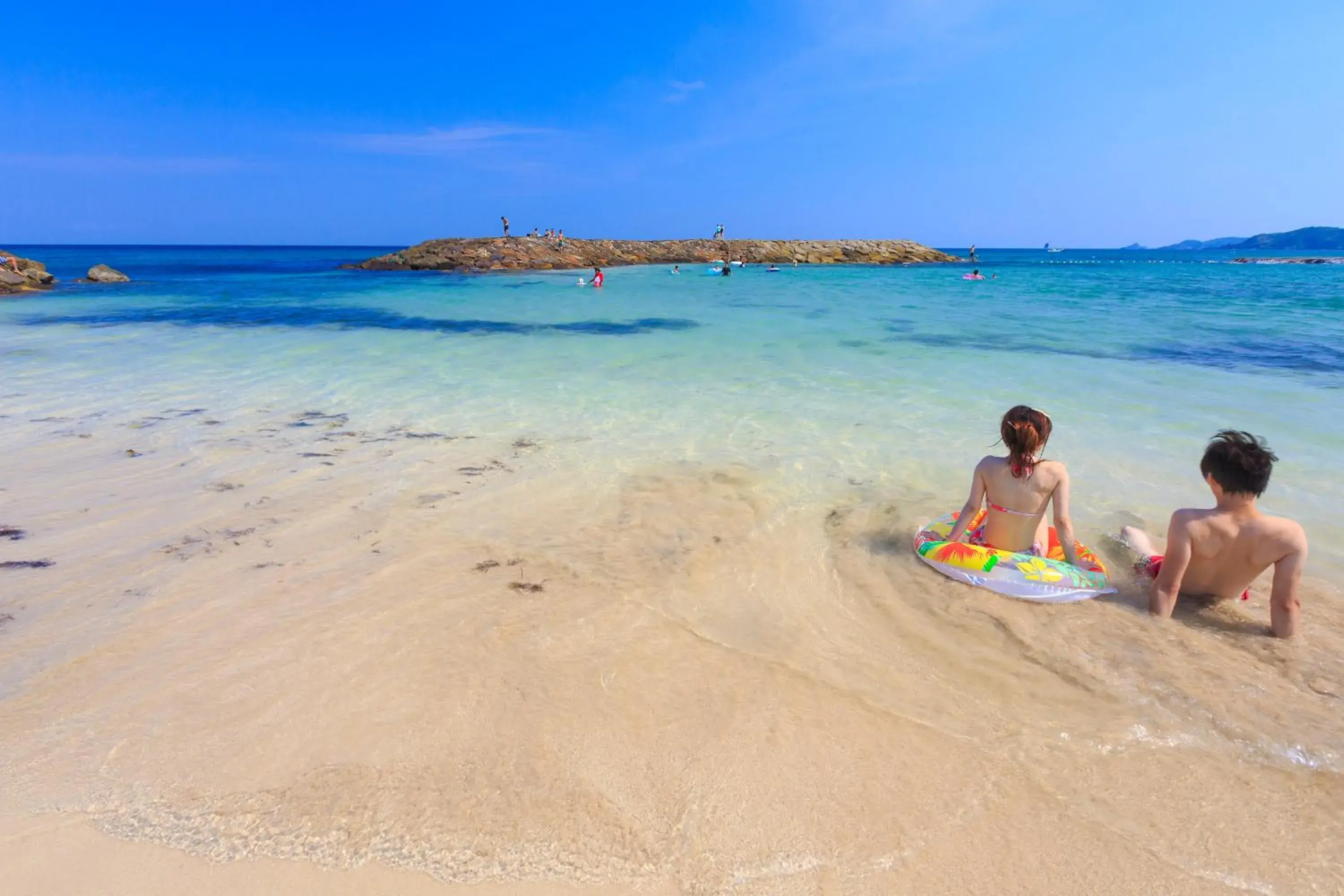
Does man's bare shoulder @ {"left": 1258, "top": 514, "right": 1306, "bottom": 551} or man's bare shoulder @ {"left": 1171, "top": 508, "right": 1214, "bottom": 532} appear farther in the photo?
Answer: man's bare shoulder @ {"left": 1171, "top": 508, "right": 1214, "bottom": 532}

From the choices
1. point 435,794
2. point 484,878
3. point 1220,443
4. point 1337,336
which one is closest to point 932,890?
point 484,878

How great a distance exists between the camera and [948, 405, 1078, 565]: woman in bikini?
12.9 ft

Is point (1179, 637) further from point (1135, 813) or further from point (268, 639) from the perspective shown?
point (268, 639)

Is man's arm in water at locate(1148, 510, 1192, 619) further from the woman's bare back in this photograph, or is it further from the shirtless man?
the woman's bare back

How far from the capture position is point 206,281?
36.8 metres

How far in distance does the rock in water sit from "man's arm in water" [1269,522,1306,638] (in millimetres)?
44768

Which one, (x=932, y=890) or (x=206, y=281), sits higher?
(x=206, y=281)

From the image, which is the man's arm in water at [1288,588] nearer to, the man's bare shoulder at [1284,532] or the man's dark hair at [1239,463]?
the man's bare shoulder at [1284,532]

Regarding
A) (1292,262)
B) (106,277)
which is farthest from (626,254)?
(1292,262)

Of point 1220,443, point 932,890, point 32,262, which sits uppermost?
point 32,262

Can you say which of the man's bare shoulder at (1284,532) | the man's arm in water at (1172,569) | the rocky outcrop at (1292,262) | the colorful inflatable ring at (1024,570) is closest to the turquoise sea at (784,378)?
the colorful inflatable ring at (1024,570)

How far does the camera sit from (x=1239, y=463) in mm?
3326

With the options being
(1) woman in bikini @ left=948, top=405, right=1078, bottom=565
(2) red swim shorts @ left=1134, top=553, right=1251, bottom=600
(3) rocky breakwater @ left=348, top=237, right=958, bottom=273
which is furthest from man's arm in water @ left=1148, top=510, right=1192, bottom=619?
(3) rocky breakwater @ left=348, top=237, right=958, bottom=273

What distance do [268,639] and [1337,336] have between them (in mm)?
21408
